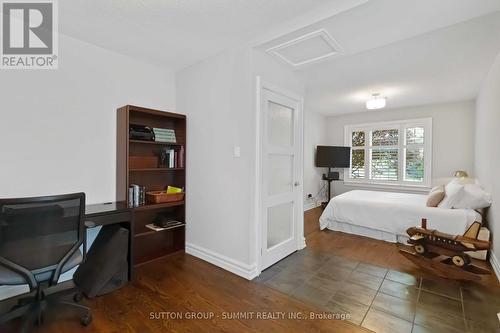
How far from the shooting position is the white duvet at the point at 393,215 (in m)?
2.93

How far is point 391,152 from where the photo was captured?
5.50 meters

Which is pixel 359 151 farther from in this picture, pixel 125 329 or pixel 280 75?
pixel 125 329

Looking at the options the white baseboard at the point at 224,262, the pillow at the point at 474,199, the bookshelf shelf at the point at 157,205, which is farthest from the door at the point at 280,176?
the pillow at the point at 474,199

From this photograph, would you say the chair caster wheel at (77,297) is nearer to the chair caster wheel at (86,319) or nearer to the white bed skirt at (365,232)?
the chair caster wheel at (86,319)

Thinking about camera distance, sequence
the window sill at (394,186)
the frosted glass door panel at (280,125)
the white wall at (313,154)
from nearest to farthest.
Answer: the frosted glass door panel at (280,125), the window sill at (394,186), the white wall at (313,154)

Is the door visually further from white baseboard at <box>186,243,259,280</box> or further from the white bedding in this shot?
the white bedding

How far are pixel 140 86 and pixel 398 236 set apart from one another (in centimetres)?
406

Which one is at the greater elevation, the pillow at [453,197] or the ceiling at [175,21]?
the ceiling at [175,21]

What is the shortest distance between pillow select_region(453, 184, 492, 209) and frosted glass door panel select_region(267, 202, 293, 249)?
84.4 inches

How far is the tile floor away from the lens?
67.9 inches

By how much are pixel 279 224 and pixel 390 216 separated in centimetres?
176

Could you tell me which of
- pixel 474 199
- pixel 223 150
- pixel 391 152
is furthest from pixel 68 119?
pixel 391 152

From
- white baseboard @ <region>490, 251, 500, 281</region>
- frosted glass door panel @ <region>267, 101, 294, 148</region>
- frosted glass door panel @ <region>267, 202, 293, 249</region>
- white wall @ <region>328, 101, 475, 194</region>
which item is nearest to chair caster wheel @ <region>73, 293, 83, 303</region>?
frosted glass door panel @ <region>267, 202, 293, 249</region>

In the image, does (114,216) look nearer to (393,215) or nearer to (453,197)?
(393,215)
